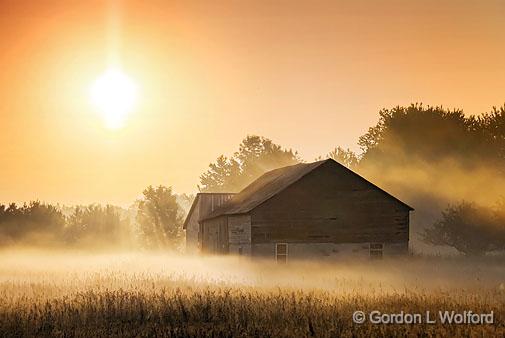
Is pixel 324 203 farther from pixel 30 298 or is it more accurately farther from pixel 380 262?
pixel 30 298

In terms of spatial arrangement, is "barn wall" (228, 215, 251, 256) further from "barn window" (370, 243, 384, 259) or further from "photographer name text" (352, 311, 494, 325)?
"photographer name text" (352, 311, 494, 325)

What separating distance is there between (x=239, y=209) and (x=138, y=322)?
32.6 meters

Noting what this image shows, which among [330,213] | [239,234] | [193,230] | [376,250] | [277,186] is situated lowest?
[376,250]

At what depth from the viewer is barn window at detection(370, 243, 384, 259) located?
46.4 meters

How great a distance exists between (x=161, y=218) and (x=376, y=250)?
172 ft

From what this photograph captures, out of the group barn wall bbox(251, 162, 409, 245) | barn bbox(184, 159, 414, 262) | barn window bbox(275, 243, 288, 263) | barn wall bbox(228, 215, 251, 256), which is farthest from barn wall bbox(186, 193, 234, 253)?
barn window bbox(275, 243, 288, 263)

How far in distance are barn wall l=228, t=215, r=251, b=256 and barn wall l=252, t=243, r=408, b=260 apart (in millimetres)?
1014

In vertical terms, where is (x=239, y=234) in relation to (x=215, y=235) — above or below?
above

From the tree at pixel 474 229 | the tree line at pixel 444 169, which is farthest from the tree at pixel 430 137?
the tree at pixel 474 229

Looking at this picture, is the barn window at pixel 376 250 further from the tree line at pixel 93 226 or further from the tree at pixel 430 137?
the tree line at pixel 93 226

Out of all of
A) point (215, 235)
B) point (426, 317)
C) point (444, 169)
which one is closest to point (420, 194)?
point (444, 169)

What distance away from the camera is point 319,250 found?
4525cm

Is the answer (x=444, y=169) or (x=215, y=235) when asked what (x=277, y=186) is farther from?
(x=444, y=169)

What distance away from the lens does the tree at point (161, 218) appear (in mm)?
95312
